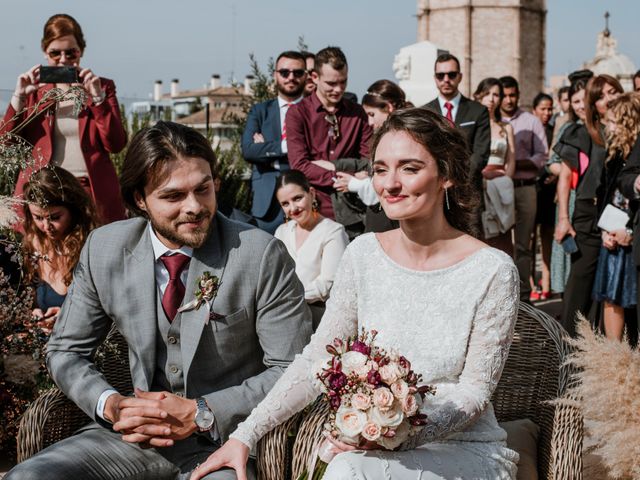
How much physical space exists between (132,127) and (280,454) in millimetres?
7440

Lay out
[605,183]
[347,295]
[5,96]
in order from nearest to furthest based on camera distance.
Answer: [347,295] < [5,96] < [605,183]

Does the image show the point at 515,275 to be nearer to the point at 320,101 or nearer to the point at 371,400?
the point at 371,400

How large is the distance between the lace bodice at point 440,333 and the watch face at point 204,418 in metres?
0.15

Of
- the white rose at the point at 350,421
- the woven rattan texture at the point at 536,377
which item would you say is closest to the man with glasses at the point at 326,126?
the woven rattan texture at the point at 536,377

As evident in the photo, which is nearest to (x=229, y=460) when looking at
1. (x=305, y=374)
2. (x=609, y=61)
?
(x=305, y=374)

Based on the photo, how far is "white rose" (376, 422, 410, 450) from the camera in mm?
2551

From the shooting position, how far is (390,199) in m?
3.13

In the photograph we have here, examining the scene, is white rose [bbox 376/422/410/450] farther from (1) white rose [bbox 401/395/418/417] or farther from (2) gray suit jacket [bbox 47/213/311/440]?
(2) gray suit jacket [bbox 47/213/311/440]

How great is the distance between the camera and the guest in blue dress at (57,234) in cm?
483

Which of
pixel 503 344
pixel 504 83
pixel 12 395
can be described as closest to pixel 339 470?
pixel 503 344

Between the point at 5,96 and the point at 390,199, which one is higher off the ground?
the point at 5,96

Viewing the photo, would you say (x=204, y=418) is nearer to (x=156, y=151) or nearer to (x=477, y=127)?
(x=156, y=151)

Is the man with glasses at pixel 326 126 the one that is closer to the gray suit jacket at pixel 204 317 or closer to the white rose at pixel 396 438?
the gray suit jacket at pixel 204 317

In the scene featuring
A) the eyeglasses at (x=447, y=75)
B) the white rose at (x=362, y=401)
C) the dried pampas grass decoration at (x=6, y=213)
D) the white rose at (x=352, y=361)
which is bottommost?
the white rose at (x=362, y=401)
